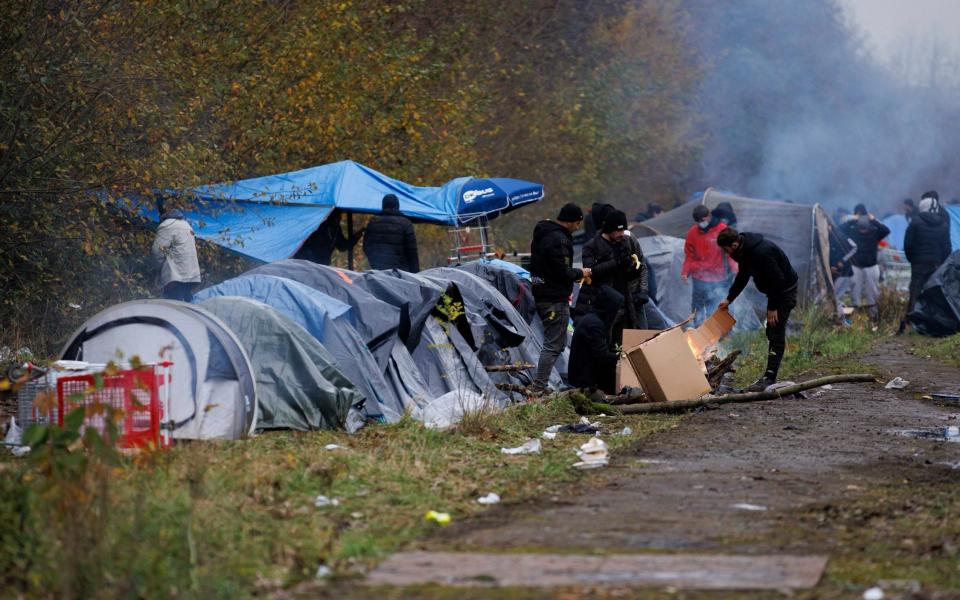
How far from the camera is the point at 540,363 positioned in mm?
11492

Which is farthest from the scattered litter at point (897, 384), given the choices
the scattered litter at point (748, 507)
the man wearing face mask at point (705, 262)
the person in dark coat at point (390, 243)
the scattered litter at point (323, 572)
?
the scattered litter at point (323, 572)

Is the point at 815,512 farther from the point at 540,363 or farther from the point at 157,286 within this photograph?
the point at 157,286

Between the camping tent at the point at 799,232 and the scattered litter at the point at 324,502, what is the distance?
15.1 metres

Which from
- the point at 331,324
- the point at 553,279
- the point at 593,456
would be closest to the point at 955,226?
the point at 553,279

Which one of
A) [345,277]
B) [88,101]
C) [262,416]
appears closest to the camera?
[262,416]

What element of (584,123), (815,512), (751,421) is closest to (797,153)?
(584,123)

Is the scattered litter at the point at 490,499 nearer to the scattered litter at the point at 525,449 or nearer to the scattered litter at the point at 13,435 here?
the scattered litter at the point at 525,449

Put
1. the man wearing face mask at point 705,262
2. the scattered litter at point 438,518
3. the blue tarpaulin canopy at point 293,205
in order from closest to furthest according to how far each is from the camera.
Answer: the scattered litter at point 438,518 → the blue tarpaulin canopy at point 293,205 → the man wearing face mask at point 705,262

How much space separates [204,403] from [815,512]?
3.77 meters

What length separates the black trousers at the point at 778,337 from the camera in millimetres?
12000

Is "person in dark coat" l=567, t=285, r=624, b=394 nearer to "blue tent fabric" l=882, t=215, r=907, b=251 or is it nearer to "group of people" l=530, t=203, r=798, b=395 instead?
"group of people" l=530, t=203, r=798, b=395

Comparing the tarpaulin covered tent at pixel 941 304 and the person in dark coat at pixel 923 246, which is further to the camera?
the person in dark coat at pixel 923 246

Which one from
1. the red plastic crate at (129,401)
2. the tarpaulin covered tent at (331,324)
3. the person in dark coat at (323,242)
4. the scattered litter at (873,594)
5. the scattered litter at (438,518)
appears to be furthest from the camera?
the person in dark coat at (323,242)

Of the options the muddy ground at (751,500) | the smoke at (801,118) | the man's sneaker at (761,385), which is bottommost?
the muddy ground at (751,500)
